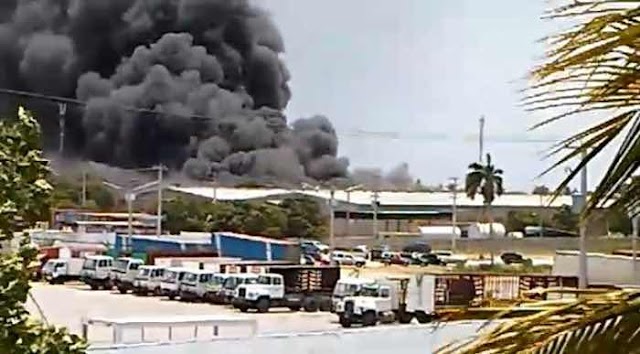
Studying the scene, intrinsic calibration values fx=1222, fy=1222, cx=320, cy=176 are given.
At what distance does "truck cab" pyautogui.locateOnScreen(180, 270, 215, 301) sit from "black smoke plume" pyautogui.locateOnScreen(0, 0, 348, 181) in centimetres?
3056

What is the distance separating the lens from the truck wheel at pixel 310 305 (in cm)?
1878

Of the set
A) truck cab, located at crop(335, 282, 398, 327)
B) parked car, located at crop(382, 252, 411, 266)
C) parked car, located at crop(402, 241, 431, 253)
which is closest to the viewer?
truck cab, located at crop(335, 282, 398, 327)

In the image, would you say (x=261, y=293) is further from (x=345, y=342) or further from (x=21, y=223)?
(x=21, y=223)

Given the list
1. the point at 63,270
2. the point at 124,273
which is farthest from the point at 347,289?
the point at 63,270

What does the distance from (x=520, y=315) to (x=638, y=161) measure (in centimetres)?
Result: 17

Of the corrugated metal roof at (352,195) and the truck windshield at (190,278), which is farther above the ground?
the corrugated metal roof at (352,195)

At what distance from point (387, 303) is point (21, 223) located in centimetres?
1317

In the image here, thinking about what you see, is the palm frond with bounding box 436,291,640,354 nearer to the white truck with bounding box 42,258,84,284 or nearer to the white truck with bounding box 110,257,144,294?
the white truck with bounding box 110,257,144,294

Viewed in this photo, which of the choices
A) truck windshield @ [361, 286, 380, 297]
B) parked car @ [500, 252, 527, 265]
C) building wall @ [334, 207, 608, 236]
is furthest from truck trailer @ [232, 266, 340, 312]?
building wall @ [334, 207, 608, 236]

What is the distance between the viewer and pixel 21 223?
10.5 ft

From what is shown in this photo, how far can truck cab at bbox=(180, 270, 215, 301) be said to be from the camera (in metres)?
19.5

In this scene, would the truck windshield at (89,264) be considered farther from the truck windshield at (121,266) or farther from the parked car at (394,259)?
the parked car at (394,259)

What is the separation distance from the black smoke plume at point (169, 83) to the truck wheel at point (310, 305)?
104 ft

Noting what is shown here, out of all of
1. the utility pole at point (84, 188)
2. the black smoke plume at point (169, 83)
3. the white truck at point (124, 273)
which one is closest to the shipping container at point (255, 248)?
the white truck at point (124, 273)
